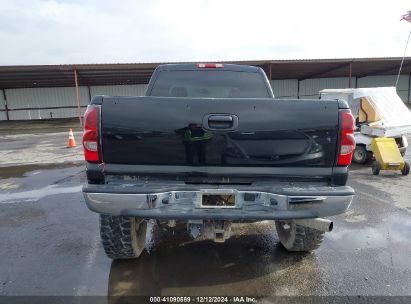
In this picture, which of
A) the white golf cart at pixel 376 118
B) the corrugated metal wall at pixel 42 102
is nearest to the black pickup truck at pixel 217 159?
the white golf cart at pixel 376 118

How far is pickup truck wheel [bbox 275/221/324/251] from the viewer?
3447 mm

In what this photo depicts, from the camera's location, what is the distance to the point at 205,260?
355cm

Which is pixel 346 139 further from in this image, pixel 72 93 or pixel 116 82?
pixel 72 93

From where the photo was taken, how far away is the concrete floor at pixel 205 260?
3.06m

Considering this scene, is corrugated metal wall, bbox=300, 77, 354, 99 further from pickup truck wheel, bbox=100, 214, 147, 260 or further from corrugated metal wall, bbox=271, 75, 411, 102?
pickup truck wheel, bbox=100, 214, 147, 260

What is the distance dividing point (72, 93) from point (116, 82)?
16.8 ft

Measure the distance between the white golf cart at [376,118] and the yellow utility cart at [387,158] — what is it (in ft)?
1.54

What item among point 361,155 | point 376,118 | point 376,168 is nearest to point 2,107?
point 361,155

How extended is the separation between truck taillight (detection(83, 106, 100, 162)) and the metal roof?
61.9ft

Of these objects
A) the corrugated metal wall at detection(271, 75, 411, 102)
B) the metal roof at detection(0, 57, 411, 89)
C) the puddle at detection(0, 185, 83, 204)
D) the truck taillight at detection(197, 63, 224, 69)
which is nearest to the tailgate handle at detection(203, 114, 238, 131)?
the truck taillight at detection(197, 63, 224, 69)

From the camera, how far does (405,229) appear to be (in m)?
4.42

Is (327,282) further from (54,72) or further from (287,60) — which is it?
(54,72)

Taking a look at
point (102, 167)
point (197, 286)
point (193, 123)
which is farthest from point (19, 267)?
point (193, 123)

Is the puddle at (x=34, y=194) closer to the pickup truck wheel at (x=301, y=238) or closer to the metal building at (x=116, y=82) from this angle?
the pickup truck wheel at (x=301, y=238)
